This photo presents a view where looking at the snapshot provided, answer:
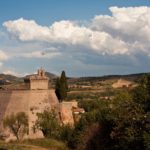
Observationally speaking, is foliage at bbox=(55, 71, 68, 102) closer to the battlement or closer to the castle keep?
the castle keep

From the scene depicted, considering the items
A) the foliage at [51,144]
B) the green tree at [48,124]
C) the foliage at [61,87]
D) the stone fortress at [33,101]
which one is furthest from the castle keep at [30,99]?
the foliage at [51,144]

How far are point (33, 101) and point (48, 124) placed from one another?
7.41 m

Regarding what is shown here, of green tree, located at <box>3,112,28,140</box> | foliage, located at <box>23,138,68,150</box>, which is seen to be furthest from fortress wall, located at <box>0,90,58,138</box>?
foliage, located at <box>23,138,68,150</box>

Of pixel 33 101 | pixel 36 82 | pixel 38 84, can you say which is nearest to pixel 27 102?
pixel 33 101

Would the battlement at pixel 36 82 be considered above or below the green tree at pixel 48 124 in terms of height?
above

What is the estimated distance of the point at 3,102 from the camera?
69750 mm

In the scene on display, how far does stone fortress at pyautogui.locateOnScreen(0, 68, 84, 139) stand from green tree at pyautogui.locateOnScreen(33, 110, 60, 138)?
1.20 meters

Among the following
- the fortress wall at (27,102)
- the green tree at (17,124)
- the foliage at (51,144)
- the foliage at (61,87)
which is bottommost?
the foliage at (51,144)

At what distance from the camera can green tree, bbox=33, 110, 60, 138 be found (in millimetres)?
60656

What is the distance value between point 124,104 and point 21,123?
3116 centimetres

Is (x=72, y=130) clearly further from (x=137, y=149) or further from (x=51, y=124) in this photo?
(x=137, y=149)

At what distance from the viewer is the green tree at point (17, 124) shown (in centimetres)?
6265

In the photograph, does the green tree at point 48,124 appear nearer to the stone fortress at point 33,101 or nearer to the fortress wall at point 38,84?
the stone fortress at point 33,101

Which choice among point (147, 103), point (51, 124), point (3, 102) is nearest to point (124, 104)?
point (147, 103)
